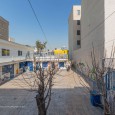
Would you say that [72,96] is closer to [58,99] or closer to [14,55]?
[58,99]

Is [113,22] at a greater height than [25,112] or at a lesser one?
greater

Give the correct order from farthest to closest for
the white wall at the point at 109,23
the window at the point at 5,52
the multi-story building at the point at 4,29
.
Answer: the multi-story building at the point at 4,29, the window at the point at 5,52, the white wall at the point at 109,23

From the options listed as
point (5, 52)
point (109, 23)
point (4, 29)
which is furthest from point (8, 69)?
point (4, 29)

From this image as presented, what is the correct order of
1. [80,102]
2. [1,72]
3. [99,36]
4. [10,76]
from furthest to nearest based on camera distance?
[10,76], [1,72], [99,36], [80,102]

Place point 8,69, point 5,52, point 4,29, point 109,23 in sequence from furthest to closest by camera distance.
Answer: point 4,29 < point 8,69 < point 5,52 < point 109,23

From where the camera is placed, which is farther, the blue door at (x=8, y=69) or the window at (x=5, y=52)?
the blue door at (x=8, y=69)

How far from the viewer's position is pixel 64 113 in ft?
36.5

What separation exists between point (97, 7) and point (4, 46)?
1312 cm

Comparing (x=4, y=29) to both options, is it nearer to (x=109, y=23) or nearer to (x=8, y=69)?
(x=8, y=69)

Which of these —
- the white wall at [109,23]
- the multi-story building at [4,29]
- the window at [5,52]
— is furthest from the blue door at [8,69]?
the multi-story building at [4,29]

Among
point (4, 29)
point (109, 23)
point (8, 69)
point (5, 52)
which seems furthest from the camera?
point (4, 29)

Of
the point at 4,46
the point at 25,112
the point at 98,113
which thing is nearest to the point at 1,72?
the point at 4,46

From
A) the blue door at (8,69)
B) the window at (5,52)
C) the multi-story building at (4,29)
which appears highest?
the multi-story building at (4,29)

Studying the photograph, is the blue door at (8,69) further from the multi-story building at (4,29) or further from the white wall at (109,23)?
the multi-story building at (4,29)
